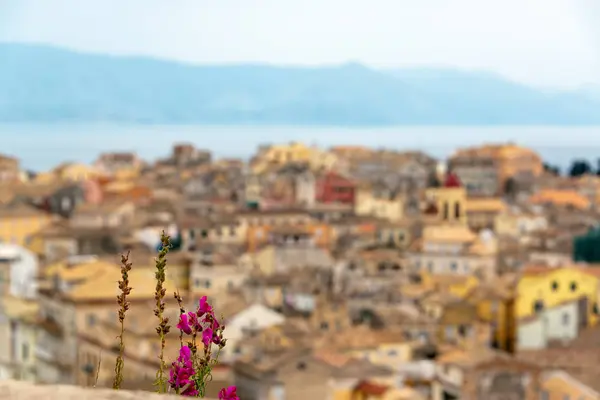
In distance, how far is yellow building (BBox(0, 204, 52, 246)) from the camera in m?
28.3

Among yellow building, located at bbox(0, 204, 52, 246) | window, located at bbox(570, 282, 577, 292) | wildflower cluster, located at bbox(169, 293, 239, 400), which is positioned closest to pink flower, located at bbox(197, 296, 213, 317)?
wildflower cluster, located at bbox(169, 293, 239, 400)

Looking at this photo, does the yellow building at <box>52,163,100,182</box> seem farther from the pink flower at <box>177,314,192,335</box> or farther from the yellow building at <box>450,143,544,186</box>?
the pink flower at <box>177,314,192,335</box>

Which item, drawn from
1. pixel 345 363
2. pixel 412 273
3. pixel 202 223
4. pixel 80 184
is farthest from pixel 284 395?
pixel 80 184

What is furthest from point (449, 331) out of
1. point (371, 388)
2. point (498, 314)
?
point (371, 388)

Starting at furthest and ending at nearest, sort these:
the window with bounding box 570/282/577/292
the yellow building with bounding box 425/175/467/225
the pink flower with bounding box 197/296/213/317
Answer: the yellow building with bounding box 425/175/467/225 < the window with bounding box 570/282/577/292 < the pink flower with bounding box 197/296/213/317

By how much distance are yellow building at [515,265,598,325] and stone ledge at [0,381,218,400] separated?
17.6 metres

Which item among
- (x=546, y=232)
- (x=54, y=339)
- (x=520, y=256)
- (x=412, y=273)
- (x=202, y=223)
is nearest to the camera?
(x=54, y=339)

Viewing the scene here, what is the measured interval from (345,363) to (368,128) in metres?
95.6

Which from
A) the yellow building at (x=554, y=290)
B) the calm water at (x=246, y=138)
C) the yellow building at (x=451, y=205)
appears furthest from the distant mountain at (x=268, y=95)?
the yellow building at (x=554, y=290)

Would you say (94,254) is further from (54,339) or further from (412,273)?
(54,339)

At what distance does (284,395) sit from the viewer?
1253cm

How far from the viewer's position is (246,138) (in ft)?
319

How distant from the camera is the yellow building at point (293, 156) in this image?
4873cm

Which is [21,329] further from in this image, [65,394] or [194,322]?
[65,394]
